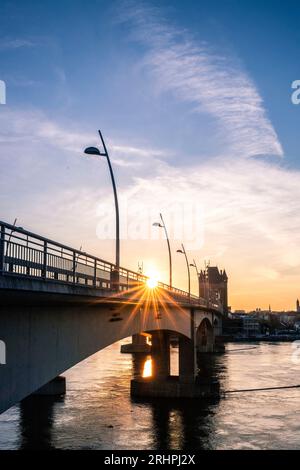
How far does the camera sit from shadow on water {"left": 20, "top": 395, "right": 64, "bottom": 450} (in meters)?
32.7

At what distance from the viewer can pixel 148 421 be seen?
134 feet

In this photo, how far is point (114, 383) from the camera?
63.1m

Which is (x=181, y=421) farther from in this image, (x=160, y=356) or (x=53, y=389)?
(x=53, y=389)

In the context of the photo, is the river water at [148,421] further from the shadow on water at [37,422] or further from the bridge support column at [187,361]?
the bridge support column at [187,361]

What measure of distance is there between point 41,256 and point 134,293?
13.6 m

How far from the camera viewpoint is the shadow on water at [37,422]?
3268 cm

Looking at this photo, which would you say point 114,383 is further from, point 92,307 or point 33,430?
point 92,307

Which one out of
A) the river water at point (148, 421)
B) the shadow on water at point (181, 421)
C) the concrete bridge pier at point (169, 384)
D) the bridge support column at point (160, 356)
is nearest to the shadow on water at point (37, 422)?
the river water at point (148, 421)

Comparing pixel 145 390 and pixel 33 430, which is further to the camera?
pixel 145 390

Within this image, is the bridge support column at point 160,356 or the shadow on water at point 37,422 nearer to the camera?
the shadow on water at point 37,422

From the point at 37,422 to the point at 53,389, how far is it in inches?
477

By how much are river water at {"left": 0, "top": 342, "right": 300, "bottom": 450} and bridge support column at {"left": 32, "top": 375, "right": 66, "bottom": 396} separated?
45.4 inches
